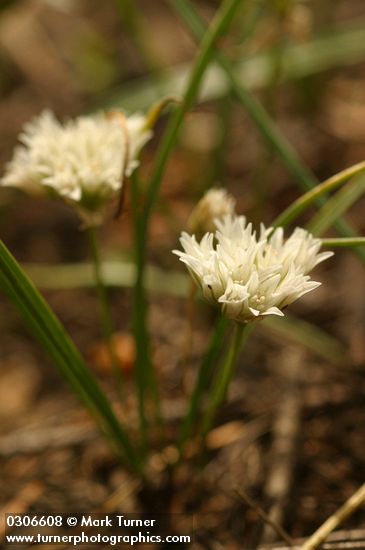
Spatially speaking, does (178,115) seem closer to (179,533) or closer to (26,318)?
(26,318)

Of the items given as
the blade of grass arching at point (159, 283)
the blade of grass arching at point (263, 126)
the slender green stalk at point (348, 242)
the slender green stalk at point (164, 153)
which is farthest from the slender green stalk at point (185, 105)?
the blade of grass arching at point (159, 283)

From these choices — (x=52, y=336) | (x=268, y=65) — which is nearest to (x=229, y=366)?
(x=52, y=336)

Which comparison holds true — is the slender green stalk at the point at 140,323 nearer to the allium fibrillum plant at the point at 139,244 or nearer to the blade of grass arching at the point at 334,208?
the allium fibrillum plant at the point at 139,244

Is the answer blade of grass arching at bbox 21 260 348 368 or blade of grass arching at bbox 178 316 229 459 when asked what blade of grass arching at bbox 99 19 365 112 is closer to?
blade of grass arching at bbox 21 260 348 368

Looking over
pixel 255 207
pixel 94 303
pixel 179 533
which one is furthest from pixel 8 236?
pixel 179 533

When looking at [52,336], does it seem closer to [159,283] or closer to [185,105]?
[185,105]

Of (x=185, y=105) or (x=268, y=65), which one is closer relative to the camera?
(x=185, y=105)
